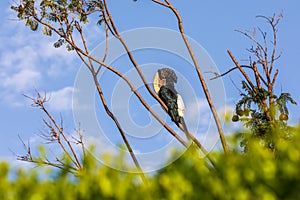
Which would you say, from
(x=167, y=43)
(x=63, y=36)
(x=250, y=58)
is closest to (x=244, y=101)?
(x=250, y=58)

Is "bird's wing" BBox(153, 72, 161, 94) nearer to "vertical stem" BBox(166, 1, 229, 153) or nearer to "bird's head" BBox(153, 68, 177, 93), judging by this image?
"bird's head" BBox(153, 68, 177, 93)

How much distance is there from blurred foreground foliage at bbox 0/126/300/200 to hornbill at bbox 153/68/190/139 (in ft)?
12.3

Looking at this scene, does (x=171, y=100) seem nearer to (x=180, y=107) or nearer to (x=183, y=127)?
(x=180, y=107)

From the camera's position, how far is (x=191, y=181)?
236cm

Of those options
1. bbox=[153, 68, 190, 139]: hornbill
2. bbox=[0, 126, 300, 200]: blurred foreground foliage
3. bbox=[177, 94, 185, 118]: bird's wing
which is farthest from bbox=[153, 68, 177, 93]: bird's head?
bbox=[0, 126, 300, 200]: blurred foreground foliage

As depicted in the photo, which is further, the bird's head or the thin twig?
the bird's head

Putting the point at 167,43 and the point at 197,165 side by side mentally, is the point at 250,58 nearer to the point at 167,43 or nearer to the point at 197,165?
the point at 167,43

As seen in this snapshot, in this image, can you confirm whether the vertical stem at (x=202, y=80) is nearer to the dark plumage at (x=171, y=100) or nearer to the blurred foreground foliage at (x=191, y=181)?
the dark plumage at (x=171, y=100)

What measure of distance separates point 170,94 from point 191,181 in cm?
409

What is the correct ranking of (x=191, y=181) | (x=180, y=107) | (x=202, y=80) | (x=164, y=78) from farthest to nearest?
(x=164, y=78), (x=202, y=80), (x=180, y=107), (x=191, y=181)

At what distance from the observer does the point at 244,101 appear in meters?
6.65

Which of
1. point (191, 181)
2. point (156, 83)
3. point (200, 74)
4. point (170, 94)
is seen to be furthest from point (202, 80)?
point (191, 181)

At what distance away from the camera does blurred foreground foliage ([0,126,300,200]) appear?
219cm

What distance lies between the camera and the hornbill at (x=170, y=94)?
20.8 feet
